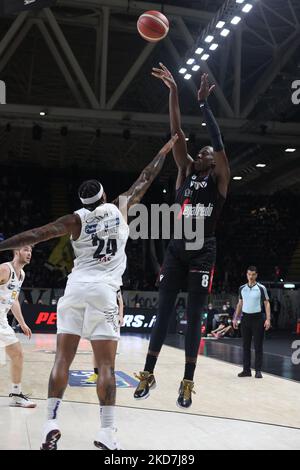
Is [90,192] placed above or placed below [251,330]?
above

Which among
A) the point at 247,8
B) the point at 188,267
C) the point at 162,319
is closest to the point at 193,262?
the point at 188,267

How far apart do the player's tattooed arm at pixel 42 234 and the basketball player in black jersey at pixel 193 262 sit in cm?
102

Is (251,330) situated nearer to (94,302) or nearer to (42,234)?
(94,302)

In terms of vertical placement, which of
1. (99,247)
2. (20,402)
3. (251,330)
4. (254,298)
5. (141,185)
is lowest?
(20,402)

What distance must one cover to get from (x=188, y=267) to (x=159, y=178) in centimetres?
2901

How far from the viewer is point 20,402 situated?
7.27 metres

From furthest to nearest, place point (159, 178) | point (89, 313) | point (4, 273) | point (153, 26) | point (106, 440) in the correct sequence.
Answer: point (159, 178)
point (4, 273)
point (153, 26)
point (89, 313)
point (106, 440)

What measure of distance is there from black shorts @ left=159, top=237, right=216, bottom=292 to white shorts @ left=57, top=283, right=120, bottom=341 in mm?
687

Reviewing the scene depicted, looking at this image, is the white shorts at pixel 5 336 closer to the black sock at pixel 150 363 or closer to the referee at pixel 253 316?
the black sock at pixel 150 363

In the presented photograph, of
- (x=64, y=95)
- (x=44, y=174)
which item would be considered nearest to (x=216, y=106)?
(x=64, y=95)

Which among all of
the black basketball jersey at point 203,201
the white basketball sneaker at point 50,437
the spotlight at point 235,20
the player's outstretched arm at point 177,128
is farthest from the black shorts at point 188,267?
the spotlight at point 235,20

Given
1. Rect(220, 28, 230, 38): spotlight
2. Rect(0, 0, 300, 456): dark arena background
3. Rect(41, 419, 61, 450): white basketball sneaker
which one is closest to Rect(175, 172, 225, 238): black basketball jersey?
Rect(0, 0, 300, 456): dark arena background
